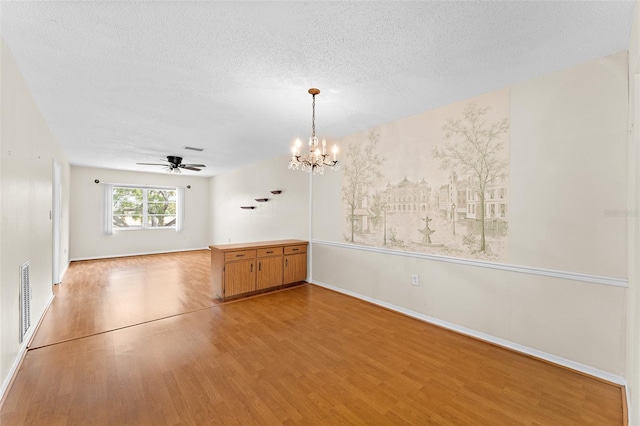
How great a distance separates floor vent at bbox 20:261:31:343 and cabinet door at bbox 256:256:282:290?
99.5 inches

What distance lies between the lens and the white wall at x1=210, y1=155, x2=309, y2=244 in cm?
529

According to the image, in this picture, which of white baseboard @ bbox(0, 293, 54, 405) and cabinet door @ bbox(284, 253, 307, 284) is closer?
white baseboard @ bbox(0, 293, 54, 405)

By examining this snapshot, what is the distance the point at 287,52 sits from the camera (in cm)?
205

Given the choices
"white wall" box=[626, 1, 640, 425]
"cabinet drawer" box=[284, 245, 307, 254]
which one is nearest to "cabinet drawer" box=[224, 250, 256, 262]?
"cabinet drawer" box=[284, 245, 307, 254]

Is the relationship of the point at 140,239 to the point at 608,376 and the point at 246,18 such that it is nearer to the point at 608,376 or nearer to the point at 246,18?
the point at 246,18

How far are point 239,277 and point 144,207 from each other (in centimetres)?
586

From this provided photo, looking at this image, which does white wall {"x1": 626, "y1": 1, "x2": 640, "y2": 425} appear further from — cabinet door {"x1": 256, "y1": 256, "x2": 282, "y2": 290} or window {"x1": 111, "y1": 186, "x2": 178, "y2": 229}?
window {"x1": 111, "y1": 186, "x2": 178, "y2": 229}

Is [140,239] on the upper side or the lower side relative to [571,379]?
upper

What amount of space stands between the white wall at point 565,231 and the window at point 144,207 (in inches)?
336

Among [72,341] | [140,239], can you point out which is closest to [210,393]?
[72,341]

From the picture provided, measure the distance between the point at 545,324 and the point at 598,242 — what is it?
0.83 metres

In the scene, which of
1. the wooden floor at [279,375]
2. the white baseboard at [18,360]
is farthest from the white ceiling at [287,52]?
the wooden floor at [279,375]

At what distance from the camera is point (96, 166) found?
7117 millimetres

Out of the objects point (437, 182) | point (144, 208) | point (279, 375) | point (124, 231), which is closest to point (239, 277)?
point (279, 375)
